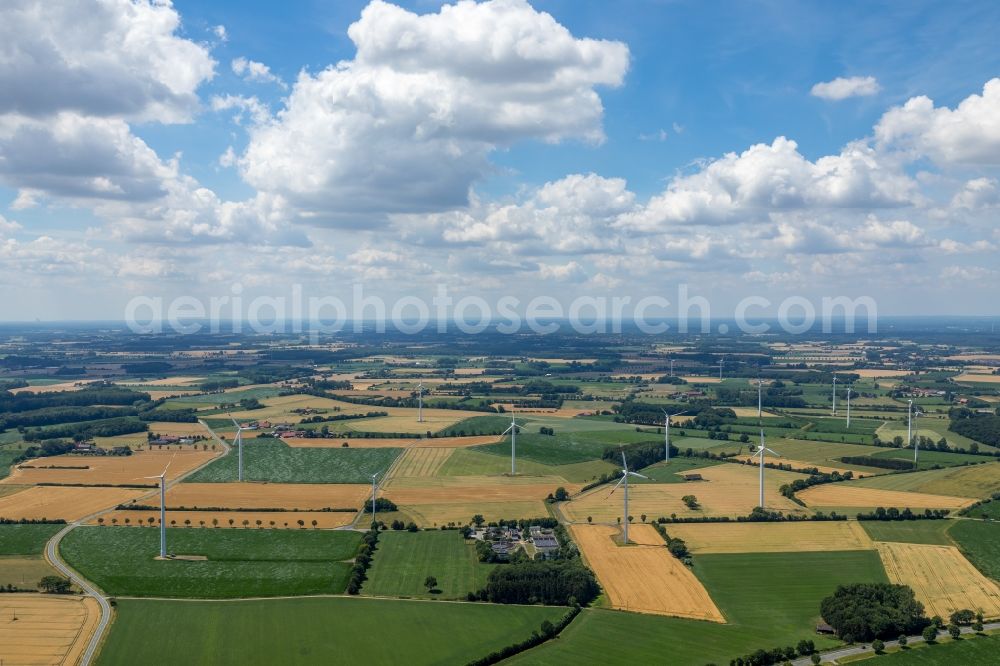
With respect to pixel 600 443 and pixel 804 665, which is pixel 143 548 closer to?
pixel 804 665

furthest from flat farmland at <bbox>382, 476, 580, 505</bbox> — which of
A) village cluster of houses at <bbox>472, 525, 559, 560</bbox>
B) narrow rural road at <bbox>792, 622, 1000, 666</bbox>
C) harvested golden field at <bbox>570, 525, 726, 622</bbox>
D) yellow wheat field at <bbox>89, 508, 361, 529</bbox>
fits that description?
narrow rural road at <bbox>792, 622, 1000, 666</bbox>

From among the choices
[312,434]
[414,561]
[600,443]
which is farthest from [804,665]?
[312,434]

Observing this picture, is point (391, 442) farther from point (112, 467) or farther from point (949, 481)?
point (949, 481)

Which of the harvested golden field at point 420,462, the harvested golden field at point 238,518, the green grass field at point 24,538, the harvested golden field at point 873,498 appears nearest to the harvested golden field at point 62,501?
the green grass field at point 24,538

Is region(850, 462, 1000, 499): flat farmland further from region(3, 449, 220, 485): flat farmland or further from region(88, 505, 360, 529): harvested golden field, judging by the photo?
region(3, 449, 220, 485): flat farmland

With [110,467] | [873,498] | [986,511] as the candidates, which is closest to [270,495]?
[110,467]

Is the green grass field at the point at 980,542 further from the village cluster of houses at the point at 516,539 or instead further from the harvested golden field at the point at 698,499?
the village cluster of houses at the point at 516,539
